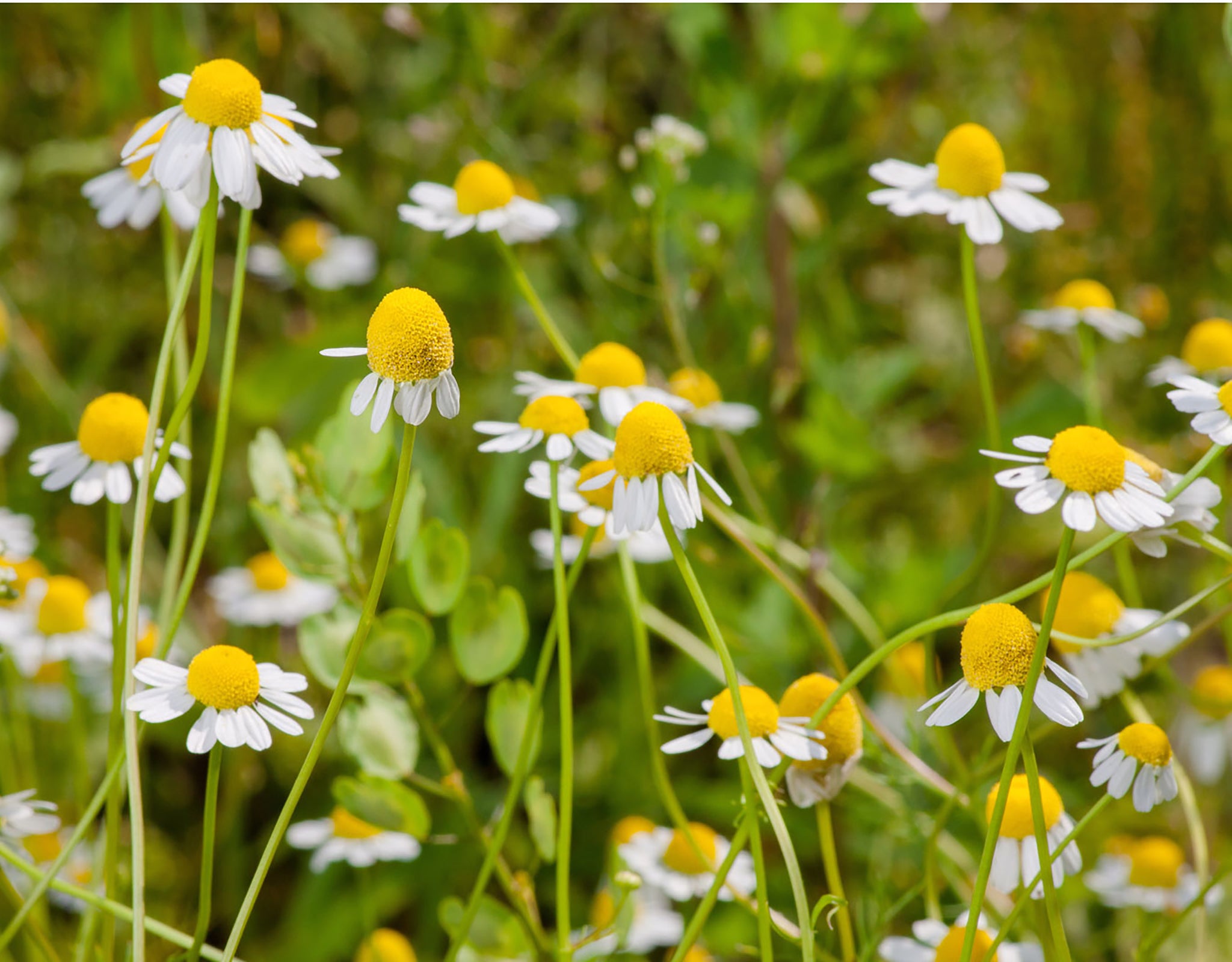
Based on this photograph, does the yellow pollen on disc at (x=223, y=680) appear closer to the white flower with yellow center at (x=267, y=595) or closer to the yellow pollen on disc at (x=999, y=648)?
the yellow pollen on disc at (x=999, y=648)

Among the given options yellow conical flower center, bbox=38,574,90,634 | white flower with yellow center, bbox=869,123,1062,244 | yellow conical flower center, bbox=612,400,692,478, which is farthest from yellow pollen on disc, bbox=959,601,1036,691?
yellow conical flower center, bbox=38,574,90,634

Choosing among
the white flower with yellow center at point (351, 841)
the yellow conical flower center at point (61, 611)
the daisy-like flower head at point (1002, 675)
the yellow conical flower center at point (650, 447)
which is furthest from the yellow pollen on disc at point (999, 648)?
the yellow conical flower center at point (61, 611)

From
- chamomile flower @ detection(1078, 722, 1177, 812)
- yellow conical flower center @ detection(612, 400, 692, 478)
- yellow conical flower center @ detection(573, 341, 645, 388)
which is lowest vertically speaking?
chamomile flower @ detection(1078, 722, 1177, 812)

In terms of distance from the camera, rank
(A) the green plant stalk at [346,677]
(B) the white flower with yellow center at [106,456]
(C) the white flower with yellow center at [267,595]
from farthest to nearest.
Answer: (C) the white flower with yellow center at [267,595]
(B) the white flower with yellow center at [106,456]
(A) the green plant stalk at [346,677]

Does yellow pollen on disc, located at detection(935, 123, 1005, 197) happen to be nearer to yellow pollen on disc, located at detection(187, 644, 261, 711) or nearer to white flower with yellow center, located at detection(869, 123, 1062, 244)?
white flower with yellow center, located at detection(869, 123, 1062, 244)

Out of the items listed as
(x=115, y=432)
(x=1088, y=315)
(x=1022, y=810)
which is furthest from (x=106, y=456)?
(x=1088, y=315)
